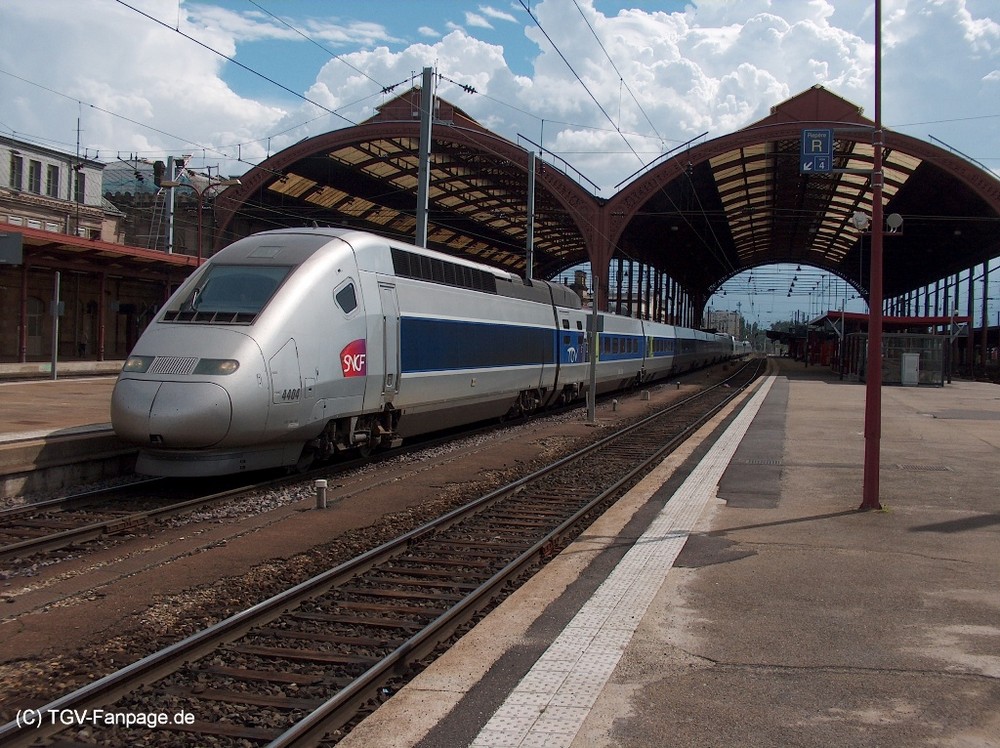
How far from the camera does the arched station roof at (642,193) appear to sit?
38.4 metres

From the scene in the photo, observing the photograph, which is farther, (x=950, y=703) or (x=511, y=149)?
(x=511, y=149)

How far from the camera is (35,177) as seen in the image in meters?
49.0

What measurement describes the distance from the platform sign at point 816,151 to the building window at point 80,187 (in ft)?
151

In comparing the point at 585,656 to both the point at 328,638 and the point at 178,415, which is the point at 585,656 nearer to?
the point at 328,638

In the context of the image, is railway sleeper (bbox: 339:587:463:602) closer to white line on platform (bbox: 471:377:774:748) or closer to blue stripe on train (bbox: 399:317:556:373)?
white line on platform (bbox: 471:377:774:748)

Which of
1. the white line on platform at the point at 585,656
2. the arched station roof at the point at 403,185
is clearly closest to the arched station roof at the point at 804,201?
the arched station roof at the point at 403,185

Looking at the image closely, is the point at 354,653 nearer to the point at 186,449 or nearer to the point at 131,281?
the point at 186,449

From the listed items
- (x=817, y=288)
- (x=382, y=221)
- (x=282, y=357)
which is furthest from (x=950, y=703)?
(x=817, y=288)

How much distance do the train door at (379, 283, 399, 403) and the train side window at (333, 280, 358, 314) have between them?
0.84 m

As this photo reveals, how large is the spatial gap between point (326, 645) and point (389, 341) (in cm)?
766

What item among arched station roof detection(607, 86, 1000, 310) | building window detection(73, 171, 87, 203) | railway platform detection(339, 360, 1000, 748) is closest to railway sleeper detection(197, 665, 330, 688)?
railway platform detection(339, 360, 1000, 748)

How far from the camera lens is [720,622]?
6051 millimetres

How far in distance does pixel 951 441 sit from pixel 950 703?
1436 centimetres

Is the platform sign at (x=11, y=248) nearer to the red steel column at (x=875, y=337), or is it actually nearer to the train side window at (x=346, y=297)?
the train side window at (x=346, y=297)
